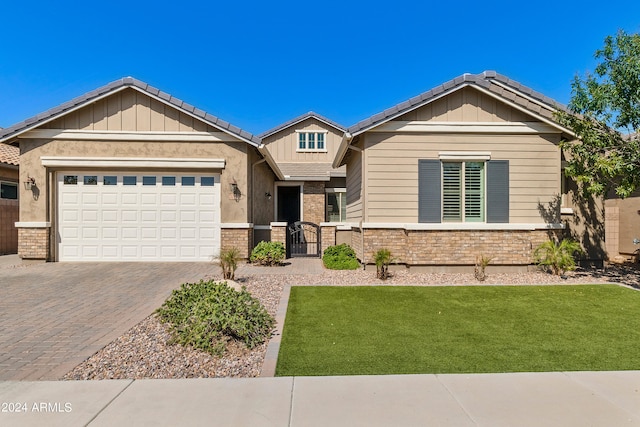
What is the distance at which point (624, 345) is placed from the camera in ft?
14.3

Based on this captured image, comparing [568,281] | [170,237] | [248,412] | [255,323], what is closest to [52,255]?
[170,237]

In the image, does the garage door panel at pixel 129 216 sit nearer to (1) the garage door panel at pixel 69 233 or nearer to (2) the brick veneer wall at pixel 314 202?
(1) the garage door panel at pixel 69 233

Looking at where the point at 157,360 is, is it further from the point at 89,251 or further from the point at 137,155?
the point at 89,251

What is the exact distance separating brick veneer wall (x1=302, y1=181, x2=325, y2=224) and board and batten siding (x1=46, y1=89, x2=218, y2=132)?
770 centimetres

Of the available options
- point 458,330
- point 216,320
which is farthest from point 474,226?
point 216,320

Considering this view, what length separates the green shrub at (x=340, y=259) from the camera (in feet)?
32.7

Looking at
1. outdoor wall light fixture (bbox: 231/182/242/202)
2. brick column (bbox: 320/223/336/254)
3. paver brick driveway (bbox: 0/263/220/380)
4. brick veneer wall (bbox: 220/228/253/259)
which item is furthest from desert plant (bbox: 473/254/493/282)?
outdoor wall light fixture (bbox: 231/182/242/202)

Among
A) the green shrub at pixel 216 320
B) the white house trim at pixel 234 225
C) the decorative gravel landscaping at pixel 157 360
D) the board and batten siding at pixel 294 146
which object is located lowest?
the decorative gravel landscaping at pixel 157 360

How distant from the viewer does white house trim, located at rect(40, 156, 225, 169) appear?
34.9 feet

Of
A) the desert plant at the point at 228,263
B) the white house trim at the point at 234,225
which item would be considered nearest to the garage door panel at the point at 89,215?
the white house trim at the point at 234,225

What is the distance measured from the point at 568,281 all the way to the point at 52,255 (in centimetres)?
1465

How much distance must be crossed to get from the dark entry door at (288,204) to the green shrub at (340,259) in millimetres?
8459

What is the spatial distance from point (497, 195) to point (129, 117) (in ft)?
36.6

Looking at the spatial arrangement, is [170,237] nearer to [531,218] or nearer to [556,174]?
[531,218]
